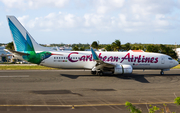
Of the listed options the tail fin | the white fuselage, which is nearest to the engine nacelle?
the white fuselage

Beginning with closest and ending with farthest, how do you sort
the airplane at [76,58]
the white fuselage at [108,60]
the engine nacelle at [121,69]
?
the engine nacelle at [121,69], the airplane at [76,58], the white fuselage at [108,60]

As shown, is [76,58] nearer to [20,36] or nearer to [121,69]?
[121,69]

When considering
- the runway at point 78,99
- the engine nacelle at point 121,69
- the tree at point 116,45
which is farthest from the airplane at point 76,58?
the tree at point 116,45

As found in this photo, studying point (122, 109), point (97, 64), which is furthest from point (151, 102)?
point (97, 64)

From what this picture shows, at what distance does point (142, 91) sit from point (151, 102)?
4154 mm

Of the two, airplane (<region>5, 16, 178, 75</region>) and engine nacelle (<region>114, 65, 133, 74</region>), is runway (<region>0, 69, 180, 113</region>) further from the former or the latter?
airplane (<region>5, 16, 178, 75</region>)

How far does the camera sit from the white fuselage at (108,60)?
30.4 m

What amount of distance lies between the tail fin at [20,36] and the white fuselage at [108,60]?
10.8ft

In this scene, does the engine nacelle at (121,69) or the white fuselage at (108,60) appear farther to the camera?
the white fuselage at (108,60)

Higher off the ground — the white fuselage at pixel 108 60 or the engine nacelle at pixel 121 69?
the white fuselage at pixel 108 60

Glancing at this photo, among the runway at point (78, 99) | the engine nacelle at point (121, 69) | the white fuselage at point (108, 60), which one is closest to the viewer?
the runway at point (78, 99)

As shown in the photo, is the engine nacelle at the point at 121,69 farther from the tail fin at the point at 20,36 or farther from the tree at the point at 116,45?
the tree at the point at 116,45

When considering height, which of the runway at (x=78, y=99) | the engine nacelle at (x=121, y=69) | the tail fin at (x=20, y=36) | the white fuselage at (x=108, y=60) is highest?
the tail fin at (x=20, y=36)

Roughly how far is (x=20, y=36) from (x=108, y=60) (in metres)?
14.1
